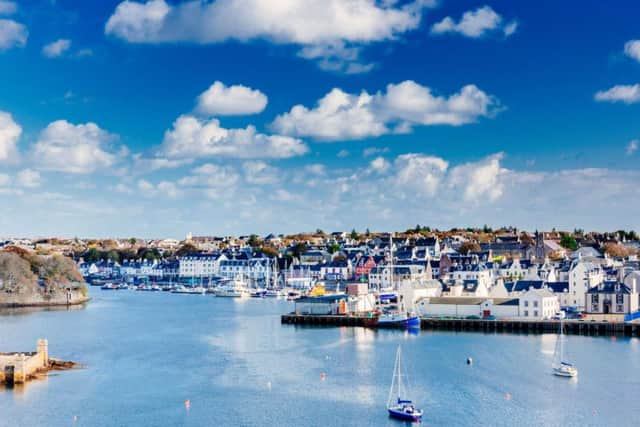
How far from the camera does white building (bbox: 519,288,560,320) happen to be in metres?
43.2

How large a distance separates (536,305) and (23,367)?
87.5 ft

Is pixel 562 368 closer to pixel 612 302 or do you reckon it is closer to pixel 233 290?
pixel 612 302

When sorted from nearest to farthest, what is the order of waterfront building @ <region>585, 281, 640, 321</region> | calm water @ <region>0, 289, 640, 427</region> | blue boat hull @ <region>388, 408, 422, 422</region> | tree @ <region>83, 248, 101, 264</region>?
blue boat hull @ <region>388, 408, 422, 422</region>, calm water @ <region>0, 289, 640, 427</region>, waterfront building @ <region>585, 281, 640, 321</region>, tree @ <region>83, 248, 101, 264</region>

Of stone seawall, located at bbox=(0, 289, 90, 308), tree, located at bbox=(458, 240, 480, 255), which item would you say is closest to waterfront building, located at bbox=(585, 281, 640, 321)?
stone seawall, located at bbox=(0, 289, 90, 308)

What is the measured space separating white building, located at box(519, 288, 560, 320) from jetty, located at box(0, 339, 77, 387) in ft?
79.8

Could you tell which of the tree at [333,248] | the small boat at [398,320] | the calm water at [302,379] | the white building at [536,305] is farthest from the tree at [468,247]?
the calm water at [302,379]

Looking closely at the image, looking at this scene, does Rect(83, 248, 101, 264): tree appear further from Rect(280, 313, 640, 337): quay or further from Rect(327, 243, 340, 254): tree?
Rect(280, 313, 640, 337): quay

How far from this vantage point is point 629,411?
76.3 ft

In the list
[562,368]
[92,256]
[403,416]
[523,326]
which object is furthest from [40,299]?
[92,256]

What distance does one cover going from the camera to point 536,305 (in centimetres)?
4328

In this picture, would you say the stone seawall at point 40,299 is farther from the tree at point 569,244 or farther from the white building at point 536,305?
the tree at point 569,244

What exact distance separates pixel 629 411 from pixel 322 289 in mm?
45528

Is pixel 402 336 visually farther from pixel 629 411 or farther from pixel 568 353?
A: pixel 629 411

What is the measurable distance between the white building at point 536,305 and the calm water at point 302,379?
425 centimetres
